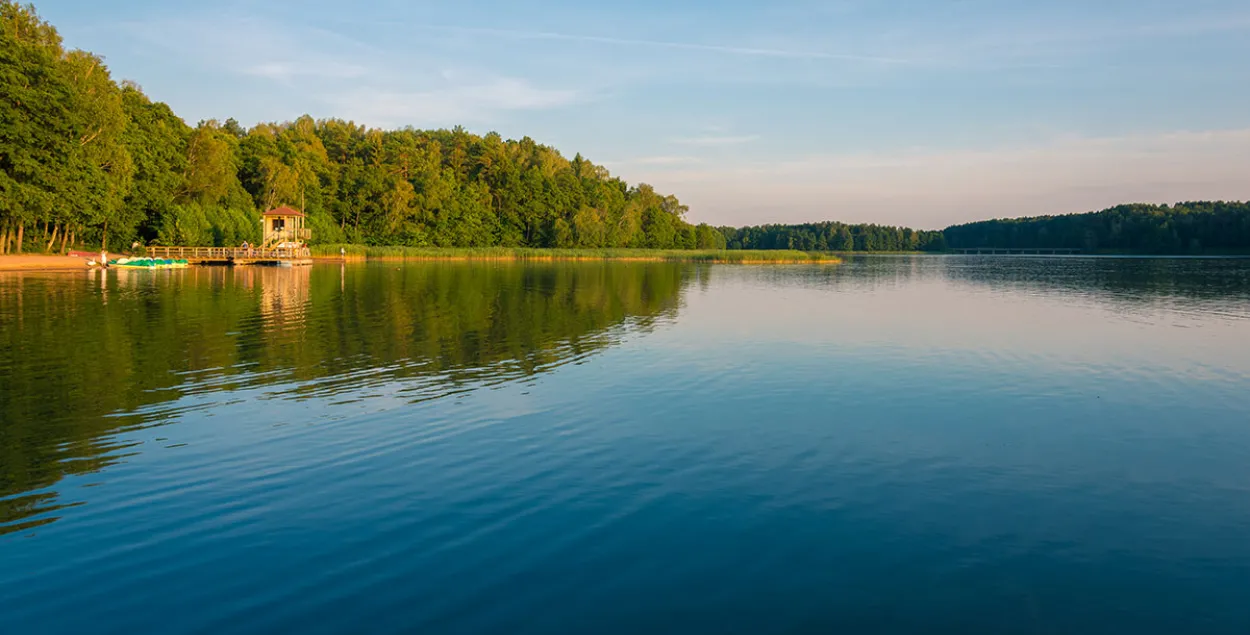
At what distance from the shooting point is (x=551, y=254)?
400 feet

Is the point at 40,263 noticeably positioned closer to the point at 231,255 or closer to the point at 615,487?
the point at 231,255

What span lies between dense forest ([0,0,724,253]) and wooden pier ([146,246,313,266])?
3019 millimetres

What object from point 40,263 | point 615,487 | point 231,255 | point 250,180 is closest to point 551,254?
point 250,180

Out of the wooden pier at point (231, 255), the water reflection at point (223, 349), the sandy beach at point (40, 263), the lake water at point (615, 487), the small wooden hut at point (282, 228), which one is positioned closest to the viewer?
the lake water at point (615, 487)

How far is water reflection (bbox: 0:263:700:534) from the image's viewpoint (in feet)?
43.7

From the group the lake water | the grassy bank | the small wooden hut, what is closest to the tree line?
the small wooden hut

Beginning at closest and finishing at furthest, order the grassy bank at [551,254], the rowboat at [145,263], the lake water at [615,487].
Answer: the lake water at [615,487] < the rowboat at [145,263] < the grassy bank at [551,254]

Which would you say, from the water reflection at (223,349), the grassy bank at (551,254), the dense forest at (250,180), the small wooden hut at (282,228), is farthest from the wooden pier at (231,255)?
the water reflection at (223,349)

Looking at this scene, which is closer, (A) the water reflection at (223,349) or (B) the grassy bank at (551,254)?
(A) the water reflection at (223,349)

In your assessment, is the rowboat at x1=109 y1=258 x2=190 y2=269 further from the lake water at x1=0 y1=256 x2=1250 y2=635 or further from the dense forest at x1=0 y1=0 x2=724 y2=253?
the lake water at x1=0 y1=256 x2=1250 y2=635

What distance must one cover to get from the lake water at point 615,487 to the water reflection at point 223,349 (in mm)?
153

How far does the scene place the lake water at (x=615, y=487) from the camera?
745 centimetres

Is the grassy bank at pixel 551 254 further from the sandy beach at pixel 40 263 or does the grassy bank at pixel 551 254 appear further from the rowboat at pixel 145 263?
the sandy beach at pixel 40 263

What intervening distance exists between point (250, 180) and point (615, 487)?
382 feet
